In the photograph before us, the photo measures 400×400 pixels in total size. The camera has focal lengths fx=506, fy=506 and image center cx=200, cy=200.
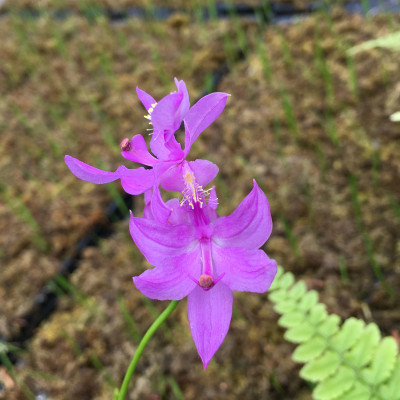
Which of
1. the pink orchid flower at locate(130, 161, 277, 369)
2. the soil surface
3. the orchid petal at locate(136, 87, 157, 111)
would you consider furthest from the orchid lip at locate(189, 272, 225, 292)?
the soil surface

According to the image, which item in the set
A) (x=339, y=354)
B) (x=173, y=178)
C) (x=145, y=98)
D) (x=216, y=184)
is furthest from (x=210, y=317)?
(x=216, y=184)

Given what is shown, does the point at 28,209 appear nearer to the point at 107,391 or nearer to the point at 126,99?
the point at 126,99

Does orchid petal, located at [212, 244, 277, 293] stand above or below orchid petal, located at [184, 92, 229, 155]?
below

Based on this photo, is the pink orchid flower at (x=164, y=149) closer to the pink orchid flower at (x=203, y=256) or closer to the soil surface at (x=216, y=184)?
the pink orchid flower at (x=203, y=256)

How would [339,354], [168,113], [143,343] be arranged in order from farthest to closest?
[339,354] → [143,343] → [168,113]

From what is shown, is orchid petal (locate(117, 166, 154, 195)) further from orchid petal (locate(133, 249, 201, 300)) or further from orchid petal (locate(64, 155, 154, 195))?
orchid petal (locate(133, 249, 201, 300))

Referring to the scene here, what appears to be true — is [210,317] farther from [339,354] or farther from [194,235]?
[339,354]

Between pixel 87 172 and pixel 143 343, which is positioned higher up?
pixel 87 172
